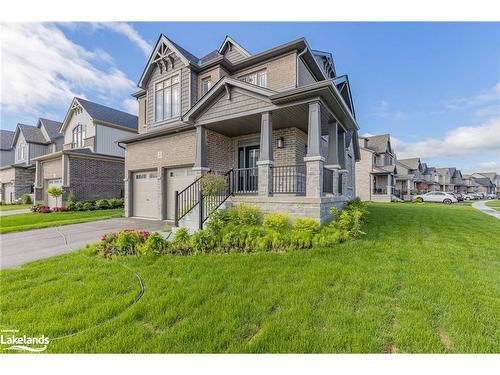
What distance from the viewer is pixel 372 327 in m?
2.62

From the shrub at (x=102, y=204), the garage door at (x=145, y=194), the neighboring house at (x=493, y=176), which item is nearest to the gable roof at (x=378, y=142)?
the garage door at (x=145, y=194)

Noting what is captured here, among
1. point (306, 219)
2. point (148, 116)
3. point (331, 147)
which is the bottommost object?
point (306, 219)

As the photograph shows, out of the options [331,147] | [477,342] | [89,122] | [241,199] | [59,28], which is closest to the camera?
[477,342]

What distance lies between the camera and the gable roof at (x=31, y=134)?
23969mm

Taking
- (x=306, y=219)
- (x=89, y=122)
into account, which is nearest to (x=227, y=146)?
(x=306, y=219)

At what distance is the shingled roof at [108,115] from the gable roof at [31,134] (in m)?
9.24

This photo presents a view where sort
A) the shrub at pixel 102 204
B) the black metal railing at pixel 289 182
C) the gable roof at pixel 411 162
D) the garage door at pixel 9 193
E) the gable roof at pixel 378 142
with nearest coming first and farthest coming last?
the black metal railing at pixel 289 182 < the shrub at pixel 102 204 < the garage door at pixel 9 193 < the gable roof at pixel 378 142 < the gable roof at pixel 411 162

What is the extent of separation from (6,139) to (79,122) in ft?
55.3

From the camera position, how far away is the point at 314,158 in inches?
255

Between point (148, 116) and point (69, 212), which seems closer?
point (148, 116)

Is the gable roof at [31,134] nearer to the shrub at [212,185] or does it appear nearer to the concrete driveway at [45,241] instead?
the concrete driveway at [45,241]

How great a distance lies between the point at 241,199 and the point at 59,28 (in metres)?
7.34

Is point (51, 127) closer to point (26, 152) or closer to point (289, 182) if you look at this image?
point (26, 152)

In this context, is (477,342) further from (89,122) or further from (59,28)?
(89,122)
